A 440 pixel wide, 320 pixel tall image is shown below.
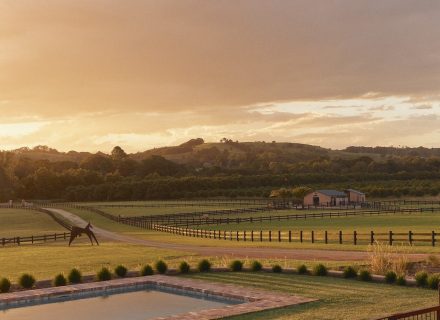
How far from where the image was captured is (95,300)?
21.0m

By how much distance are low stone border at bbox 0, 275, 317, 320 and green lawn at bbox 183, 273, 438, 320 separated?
2.00 ft

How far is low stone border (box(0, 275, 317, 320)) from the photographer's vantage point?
1744cm

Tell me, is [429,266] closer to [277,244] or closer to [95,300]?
[95,300]

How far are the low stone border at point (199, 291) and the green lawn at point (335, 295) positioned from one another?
609 millimetres

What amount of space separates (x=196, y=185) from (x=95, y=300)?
11613 centimetres

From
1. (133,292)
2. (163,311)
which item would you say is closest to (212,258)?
(133,292)

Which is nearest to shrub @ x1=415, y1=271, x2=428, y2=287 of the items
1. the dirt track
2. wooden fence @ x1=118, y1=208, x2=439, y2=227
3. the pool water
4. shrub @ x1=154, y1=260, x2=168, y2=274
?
the pool water

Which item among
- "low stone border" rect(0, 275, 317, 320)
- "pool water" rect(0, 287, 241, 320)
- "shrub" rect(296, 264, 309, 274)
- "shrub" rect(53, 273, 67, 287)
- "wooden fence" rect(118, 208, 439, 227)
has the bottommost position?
"pool water" rect(0, 287, 241, 320)

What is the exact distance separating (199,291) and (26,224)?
61.2 meters

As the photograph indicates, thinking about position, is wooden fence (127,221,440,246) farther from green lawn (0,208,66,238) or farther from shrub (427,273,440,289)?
green lawn (0,208,66,238)

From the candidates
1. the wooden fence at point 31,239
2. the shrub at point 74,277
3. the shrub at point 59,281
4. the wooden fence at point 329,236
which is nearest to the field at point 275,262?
the wooden fence at point 329,236

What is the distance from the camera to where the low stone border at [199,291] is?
17.4 metres

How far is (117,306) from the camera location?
2005 cm

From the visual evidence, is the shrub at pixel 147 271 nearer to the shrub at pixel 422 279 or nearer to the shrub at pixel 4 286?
the shrub at pixel 4 286
